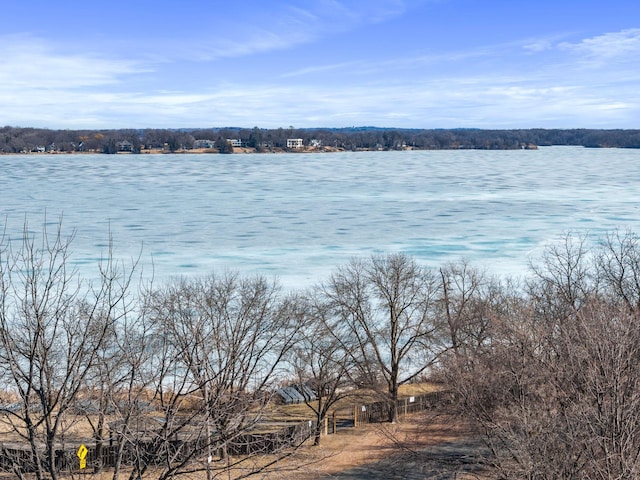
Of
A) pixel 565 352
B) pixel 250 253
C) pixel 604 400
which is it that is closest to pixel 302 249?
pixel 250 253

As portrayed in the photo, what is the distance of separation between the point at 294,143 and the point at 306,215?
113551mm

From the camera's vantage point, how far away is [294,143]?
159 meters

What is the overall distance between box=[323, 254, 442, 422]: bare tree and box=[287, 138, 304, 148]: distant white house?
13058cm

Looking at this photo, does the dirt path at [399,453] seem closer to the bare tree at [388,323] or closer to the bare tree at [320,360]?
the bare tree at [320,360]

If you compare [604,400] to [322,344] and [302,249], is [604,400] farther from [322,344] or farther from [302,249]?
[302,249]

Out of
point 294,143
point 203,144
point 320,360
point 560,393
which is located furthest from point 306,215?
point 203,144

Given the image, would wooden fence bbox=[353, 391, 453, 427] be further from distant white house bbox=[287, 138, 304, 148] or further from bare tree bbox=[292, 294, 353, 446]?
distant white house bbox=[287, 138, 304, 148]

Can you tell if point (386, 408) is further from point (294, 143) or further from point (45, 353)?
point (294, 143)

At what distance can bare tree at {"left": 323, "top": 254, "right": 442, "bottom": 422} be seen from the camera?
2369 cm

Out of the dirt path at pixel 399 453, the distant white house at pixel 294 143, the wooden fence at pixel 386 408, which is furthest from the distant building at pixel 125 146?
the dirt path at pixel 399 453

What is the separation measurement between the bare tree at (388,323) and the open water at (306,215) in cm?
414

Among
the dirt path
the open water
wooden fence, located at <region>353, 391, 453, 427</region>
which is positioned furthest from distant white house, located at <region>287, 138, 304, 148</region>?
the dirt path

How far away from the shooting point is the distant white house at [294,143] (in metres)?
156

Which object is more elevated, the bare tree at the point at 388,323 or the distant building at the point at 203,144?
the distant building at the point at 203,144
